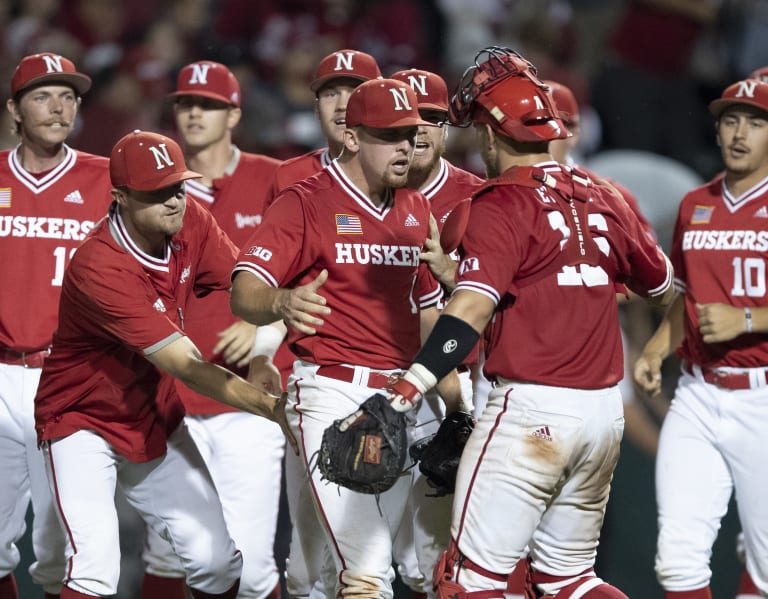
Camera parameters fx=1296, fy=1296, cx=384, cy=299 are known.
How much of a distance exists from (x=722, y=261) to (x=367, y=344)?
2.02 m

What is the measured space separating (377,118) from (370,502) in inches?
57.1

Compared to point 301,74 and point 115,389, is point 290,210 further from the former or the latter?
point 301,74

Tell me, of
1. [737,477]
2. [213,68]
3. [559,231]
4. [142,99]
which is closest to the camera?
[559,231]

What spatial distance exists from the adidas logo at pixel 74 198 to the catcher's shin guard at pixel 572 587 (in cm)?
282

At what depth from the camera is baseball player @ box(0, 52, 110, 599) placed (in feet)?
19.2

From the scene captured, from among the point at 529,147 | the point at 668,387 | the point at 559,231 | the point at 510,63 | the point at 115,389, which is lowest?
the point at 668,387

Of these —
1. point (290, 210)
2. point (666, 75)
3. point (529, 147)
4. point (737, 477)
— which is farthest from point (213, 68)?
point (666, 75)

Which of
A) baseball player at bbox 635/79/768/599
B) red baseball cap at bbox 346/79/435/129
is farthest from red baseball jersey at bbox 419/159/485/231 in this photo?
baseball player at bbox 635/79/768/599

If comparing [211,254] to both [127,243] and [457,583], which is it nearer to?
[127,243]

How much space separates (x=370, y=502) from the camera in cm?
492

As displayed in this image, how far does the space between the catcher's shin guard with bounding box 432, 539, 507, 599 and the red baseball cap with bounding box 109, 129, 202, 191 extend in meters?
1.83

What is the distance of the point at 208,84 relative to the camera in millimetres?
6734

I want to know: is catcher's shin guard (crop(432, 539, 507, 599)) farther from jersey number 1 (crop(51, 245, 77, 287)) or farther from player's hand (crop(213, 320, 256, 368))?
jersey number 1 (crop(51, 245, 77, 287))

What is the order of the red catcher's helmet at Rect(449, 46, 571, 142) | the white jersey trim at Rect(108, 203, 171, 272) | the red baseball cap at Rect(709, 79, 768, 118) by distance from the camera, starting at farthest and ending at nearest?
the red baseball cap at Rect(709, 79, 768, 118) → the white jersey trim at Rect(108, 203, 171, 272) → the red catcher's helmet at Rect(449, 46, 571, 142)
